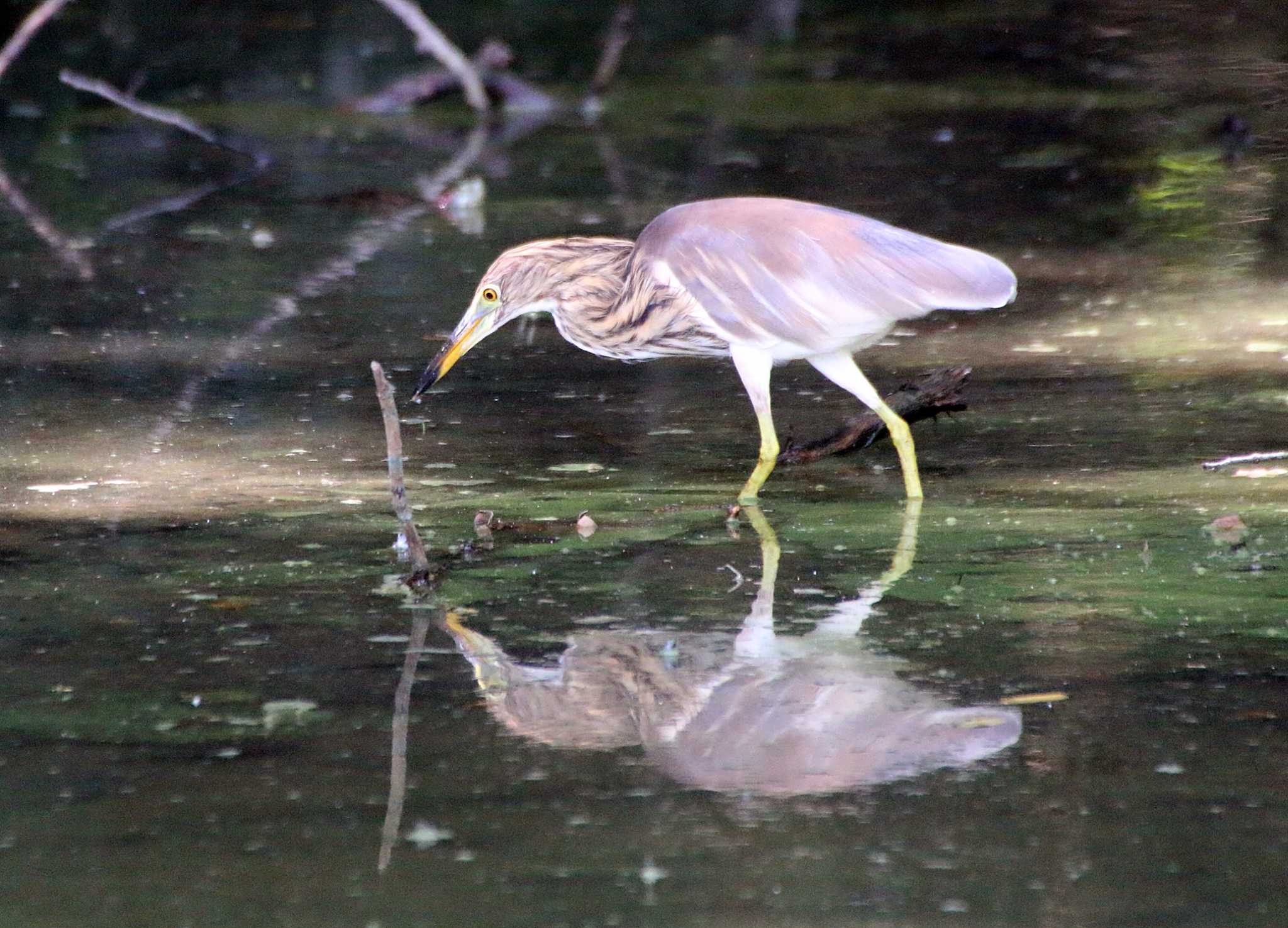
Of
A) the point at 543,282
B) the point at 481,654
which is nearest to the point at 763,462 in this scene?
the point at 543,282

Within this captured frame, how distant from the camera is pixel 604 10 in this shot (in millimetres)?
18906

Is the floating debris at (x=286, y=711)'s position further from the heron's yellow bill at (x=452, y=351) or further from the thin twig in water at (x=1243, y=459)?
the thin twig in water at (x=1243, y=459)

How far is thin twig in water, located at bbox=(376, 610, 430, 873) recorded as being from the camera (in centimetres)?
380

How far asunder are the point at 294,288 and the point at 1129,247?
3.81m

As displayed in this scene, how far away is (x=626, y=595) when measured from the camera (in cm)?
528

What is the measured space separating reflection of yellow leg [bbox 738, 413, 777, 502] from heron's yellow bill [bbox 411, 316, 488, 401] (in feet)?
3.27

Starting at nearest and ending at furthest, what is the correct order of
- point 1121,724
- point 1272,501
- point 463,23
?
point 1121,724 < point 1272,501 < point 463,23

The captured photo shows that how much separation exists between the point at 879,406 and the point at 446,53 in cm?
793

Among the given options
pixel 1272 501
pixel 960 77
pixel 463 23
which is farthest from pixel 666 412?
pixel 463 23

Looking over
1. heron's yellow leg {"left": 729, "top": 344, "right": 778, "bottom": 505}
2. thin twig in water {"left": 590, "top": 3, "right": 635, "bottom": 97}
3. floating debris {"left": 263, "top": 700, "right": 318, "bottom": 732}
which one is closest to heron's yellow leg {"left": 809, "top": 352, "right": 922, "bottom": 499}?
heron's yellow leg {"left": 729, "top": 344, "right": 778, "bottom": 505}

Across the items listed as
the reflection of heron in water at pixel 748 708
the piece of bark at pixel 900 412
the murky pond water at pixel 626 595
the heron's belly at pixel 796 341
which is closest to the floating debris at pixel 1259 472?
the murky pond water at pixel 626 595

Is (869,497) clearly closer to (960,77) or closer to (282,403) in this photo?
(282,403)

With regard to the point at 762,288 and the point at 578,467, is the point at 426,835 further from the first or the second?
the point at 578,467

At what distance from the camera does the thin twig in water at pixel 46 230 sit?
10.1 meters
